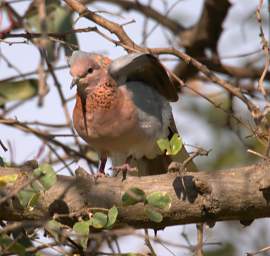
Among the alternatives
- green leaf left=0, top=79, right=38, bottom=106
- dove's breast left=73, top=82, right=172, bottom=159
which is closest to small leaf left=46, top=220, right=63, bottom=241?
dove's breast left=73, top=82, right=172, bottom=159

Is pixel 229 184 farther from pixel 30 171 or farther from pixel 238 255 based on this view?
pixel 238 255

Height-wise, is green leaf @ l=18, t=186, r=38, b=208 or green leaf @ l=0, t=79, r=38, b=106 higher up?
green leaf @ l=18, t=186, r=38, b=208

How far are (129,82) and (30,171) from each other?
976mm

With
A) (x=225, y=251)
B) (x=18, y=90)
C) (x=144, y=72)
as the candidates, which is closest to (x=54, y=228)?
(x=144, y=72)

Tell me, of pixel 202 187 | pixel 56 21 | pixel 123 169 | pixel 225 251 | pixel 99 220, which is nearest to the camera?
pixel 99 220

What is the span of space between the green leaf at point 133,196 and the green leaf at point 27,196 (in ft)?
0.89

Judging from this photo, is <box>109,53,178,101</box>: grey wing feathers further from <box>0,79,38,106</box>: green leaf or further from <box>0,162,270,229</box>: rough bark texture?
<box>0,162,270,229</box>: rough bark texture

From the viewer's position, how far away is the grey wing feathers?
3080 millimetres

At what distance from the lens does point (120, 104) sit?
10.9 feet

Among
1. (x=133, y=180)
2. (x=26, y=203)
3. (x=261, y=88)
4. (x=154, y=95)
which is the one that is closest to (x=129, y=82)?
(x=154, y=95)

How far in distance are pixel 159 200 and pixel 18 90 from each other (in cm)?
137

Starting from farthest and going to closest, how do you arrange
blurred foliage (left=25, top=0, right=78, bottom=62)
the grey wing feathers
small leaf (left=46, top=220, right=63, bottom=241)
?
blurred foliage (left=25, top=0, right=78, bottom=62)
the grey wing feathers
small leaf (left=46, top=220, right=63, bottom=241)

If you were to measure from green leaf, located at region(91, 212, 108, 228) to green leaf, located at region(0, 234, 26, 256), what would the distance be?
25 centimetres

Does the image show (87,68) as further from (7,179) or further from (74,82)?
(7,179)
